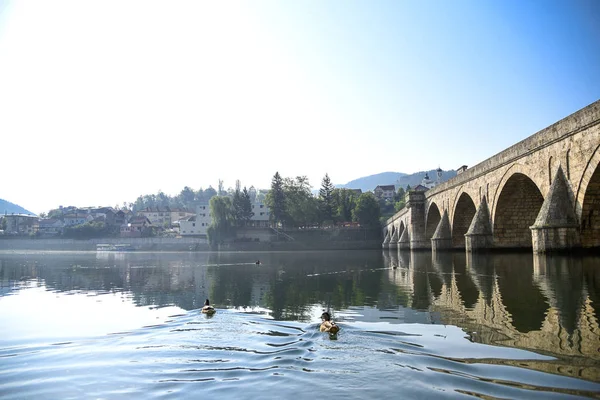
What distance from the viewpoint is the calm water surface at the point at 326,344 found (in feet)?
21.1

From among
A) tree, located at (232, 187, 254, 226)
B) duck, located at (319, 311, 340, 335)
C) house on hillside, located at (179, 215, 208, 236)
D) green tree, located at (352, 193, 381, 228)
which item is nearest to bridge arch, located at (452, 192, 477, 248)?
duck, located at (319, 311, 340, 335)

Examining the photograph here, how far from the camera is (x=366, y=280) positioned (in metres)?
23.3

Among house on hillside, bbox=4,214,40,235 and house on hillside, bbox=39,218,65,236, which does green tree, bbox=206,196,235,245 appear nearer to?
house on hillside, bbox=39,218,65,236

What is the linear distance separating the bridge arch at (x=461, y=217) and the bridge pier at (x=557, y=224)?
17.6 meters

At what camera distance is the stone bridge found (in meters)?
19.2

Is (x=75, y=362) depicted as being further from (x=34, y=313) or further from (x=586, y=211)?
(x=586, y=211)

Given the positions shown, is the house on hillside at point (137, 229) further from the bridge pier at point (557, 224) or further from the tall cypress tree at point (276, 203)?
the bridge pier at point (557, 224)

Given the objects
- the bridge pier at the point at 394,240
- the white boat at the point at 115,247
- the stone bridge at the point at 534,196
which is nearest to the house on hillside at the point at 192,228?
the white boat at the point at 115,247

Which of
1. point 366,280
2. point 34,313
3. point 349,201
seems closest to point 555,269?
point 366,280

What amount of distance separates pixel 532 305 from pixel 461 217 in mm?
29576

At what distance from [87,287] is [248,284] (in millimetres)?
8999

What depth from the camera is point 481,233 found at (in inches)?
1223

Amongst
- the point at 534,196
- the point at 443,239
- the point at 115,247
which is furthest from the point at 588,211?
the point at 115,247

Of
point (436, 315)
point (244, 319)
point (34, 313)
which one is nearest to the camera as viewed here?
point (436, 315)
